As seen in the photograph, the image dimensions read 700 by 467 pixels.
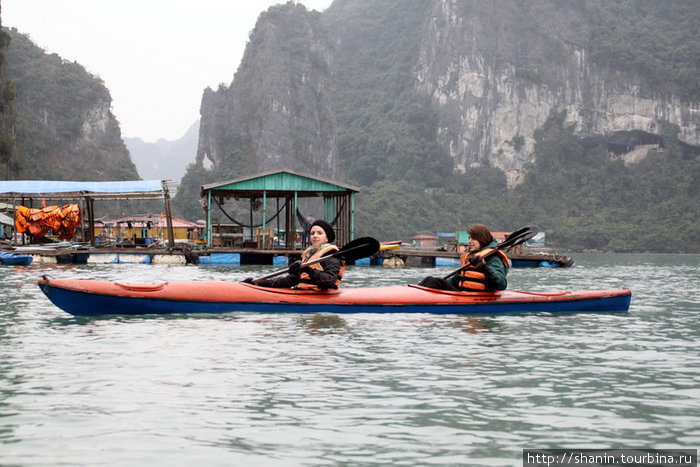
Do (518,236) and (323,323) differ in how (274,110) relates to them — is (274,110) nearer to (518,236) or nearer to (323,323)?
(518,236)

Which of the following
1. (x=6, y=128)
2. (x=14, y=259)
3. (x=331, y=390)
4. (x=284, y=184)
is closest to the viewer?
(x=331, y=390)

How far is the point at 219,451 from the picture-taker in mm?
4090

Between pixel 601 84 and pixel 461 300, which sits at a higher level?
pixel 601 84

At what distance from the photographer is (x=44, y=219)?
2728cm

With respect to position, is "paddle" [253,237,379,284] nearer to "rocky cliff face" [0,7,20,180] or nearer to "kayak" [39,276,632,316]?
"kayak" [39,276,632,316]

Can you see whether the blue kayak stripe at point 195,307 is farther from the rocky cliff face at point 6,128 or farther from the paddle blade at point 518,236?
the rocky cliff face at point 6,128

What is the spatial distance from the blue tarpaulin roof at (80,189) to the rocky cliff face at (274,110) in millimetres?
65477

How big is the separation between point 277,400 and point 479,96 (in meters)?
105

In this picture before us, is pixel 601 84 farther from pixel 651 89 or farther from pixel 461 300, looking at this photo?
pixel 461 300

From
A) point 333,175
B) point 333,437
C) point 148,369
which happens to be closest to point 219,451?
point 333,437

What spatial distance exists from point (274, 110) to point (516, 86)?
33.0m

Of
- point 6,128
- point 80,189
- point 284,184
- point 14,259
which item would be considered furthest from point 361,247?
point 6,128

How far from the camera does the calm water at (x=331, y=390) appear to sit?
13.7ft

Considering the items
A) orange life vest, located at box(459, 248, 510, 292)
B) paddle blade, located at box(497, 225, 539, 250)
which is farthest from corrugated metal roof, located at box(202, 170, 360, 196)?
orange life vest, located at box(459, 248, 510, 292)
